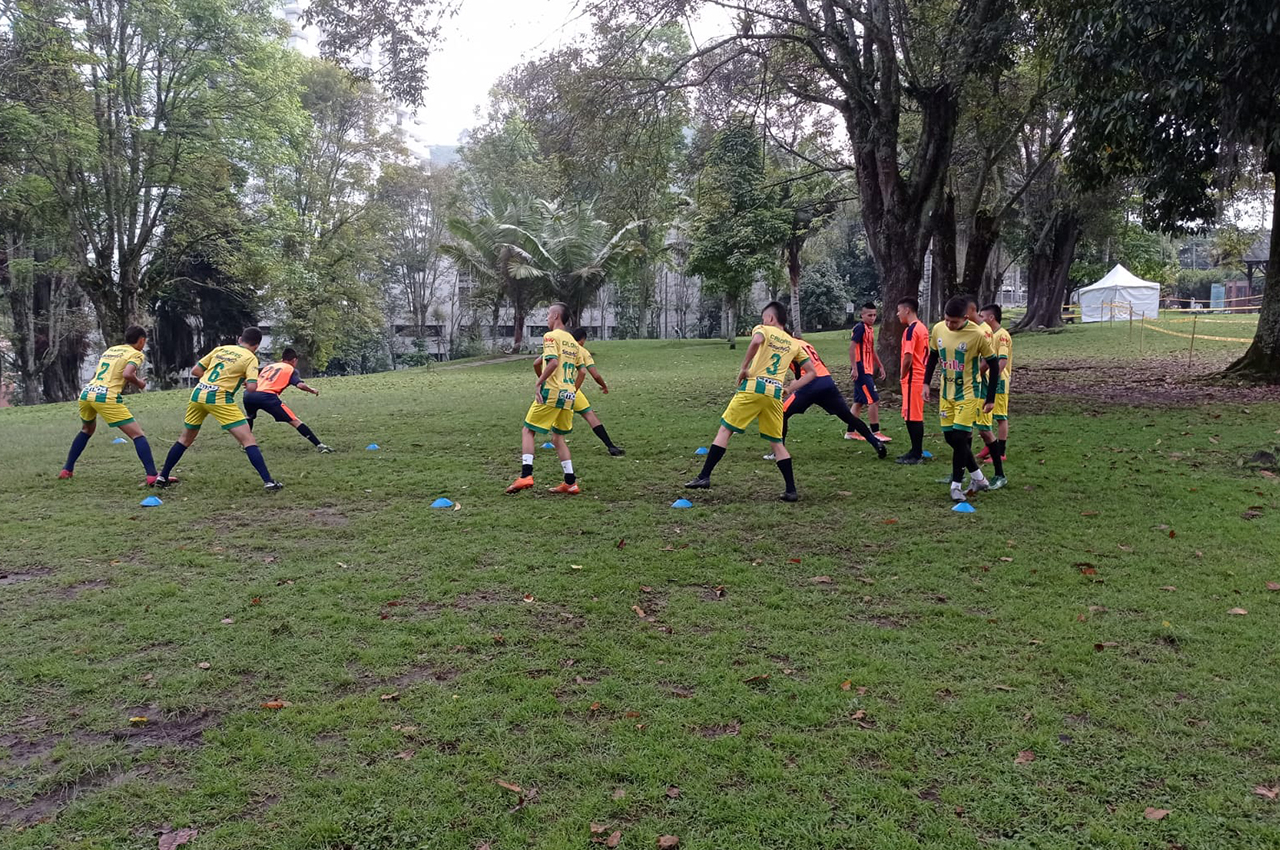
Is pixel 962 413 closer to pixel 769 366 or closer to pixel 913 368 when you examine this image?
pixel 769 366

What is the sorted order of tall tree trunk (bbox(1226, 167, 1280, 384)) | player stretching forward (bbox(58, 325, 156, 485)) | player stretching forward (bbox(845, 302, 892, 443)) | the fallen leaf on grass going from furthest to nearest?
tall tree trunk (bbox(1226, 167, 1280, 384))
player stretching forward (bbox(845, 302, 892, 443))
player stretching forward (bbox(58, 325, 156, 485))
the fallen leaf on grass

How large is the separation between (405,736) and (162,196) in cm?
2715

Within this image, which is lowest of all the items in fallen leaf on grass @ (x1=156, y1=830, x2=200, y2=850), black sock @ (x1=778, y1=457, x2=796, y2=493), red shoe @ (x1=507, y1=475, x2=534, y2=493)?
fallen leaf on grass @ (x1=156, y1=830, x2=200, y2=850)

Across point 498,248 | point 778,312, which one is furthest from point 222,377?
point 498,248

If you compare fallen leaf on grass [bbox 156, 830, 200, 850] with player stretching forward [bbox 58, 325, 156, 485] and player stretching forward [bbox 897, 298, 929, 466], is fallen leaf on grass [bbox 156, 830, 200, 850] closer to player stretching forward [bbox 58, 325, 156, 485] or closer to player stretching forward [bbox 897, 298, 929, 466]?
player stretching forward [bbox 58, 325, 156, 485]

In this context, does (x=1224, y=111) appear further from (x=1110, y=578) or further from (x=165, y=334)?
(x=165, y=334)

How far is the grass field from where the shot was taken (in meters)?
3.08

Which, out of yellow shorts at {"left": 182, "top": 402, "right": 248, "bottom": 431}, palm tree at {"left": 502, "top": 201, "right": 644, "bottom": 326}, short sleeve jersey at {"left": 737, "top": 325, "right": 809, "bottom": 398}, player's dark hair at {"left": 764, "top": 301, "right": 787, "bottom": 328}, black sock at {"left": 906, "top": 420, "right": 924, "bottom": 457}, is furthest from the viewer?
palm tree at {"left": 502, "top": 201, "right": 644, "bottom": 326}

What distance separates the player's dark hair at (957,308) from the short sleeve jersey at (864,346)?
3118 mm

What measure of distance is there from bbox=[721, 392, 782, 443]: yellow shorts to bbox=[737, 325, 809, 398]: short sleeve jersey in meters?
0.06

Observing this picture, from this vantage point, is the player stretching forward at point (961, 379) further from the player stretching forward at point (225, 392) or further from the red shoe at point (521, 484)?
the player stretching forward at point (225, 392)

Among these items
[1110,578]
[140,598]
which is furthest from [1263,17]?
[140,598]

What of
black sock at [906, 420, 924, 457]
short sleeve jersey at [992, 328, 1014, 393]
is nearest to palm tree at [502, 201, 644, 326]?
black sock at [906, 420, 924, 457]

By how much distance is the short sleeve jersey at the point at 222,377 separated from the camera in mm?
8266
